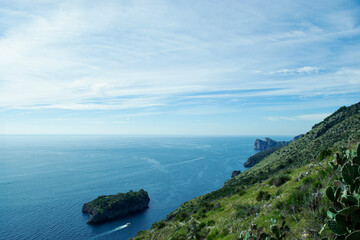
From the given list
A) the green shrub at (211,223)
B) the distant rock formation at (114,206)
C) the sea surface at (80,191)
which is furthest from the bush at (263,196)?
the distant rock formation at (114,206)

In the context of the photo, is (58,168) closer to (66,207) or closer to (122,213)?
(66,207)

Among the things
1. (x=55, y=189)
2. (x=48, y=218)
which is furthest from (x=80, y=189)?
(x=48, y=218)

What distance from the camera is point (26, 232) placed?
5344 cm

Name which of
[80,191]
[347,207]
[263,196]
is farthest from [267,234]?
[80,191]

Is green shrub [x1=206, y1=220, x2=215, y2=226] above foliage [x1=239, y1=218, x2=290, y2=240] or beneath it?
beneath

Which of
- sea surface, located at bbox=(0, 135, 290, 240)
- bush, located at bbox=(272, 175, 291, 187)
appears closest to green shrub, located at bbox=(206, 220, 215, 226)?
bush, located at bbox=(272, 175, 291, 187)

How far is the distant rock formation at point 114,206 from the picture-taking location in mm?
64438

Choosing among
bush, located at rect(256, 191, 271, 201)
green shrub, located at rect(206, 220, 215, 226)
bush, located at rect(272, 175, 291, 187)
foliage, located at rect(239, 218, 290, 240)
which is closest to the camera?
foliage, located at rect(239, 218, 290, 240)

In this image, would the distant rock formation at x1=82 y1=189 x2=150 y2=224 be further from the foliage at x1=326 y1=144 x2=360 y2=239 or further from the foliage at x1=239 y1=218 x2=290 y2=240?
the foliage at x1=326 y1=144 x2=360 y2=239

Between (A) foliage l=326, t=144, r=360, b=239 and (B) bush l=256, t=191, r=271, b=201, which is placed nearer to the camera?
(A) foliage l=326, t=144, r=360, b=239

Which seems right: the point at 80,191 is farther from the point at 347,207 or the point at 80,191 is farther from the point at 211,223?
the point at 347,207

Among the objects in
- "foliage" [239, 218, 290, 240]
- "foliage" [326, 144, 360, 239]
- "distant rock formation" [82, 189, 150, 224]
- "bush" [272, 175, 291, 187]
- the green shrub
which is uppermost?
"foliage" [326, 144, 360, 239]

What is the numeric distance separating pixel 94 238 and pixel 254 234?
62.3 meters

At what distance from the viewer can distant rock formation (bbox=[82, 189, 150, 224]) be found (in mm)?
64438
